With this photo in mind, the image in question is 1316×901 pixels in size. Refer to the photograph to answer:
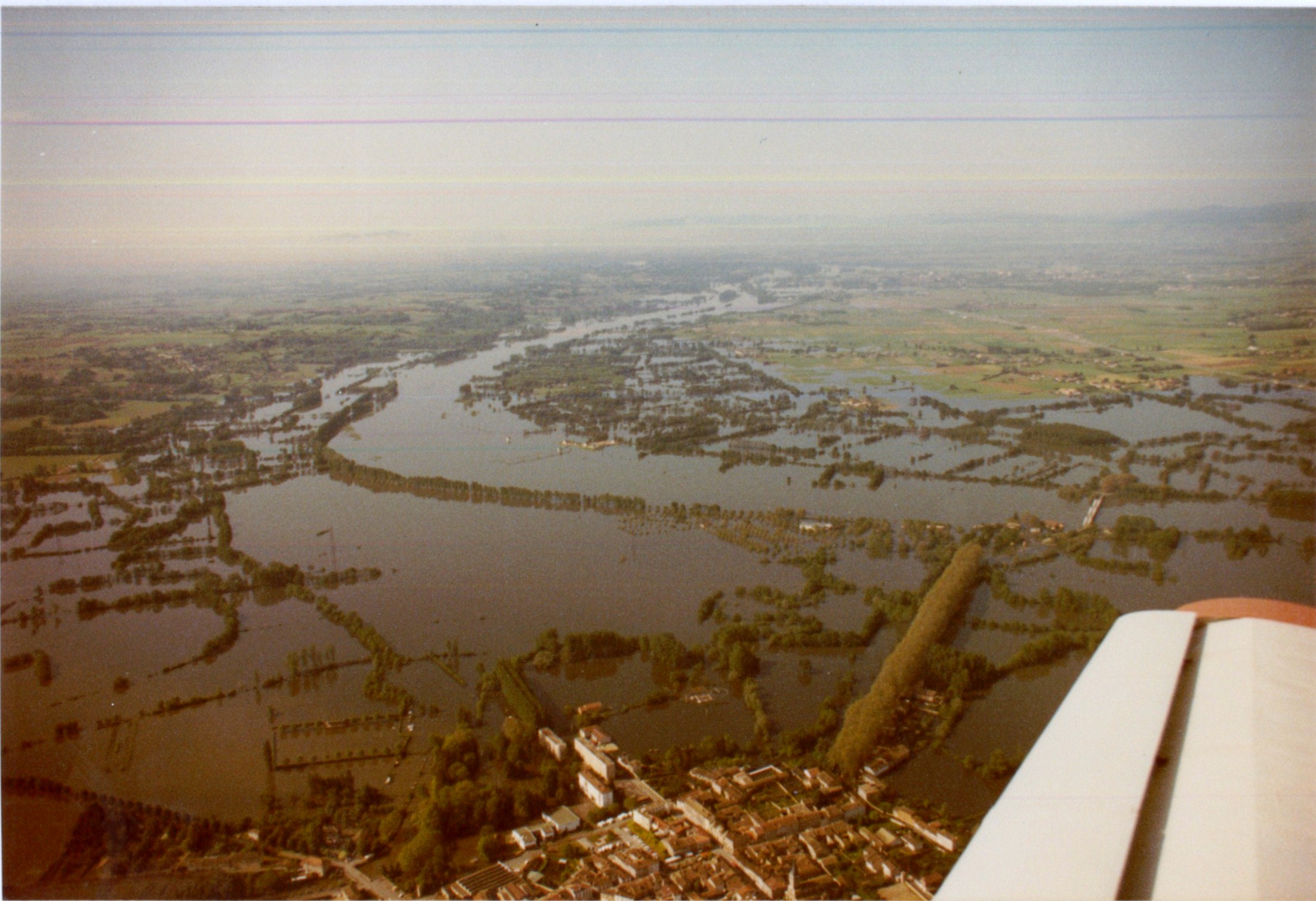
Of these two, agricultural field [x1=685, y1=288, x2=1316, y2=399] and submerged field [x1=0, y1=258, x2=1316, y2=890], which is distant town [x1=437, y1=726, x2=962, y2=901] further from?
agricultural field [x1=685, y1=288, x2=1316, y2=399]

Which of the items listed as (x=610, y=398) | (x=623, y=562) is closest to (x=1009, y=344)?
(x=610, y=398)

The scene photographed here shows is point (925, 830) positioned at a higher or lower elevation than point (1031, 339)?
lower

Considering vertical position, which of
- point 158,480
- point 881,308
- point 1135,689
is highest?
point 881,308

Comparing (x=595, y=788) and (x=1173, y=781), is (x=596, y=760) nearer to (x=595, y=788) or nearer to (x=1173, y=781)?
(x=595, y=788)

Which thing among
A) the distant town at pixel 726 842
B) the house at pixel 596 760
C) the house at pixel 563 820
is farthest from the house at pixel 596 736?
the house at pixel 563 820

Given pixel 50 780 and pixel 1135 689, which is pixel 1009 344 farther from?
pixel 50 780

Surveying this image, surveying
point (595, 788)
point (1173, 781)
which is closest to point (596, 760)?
point (595, 788)

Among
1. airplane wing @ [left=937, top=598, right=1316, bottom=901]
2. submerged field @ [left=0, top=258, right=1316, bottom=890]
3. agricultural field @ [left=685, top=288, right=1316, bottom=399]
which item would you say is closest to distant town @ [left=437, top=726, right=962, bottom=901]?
submerged field @ [left=0, top=258, right=1316, bottom=890]
